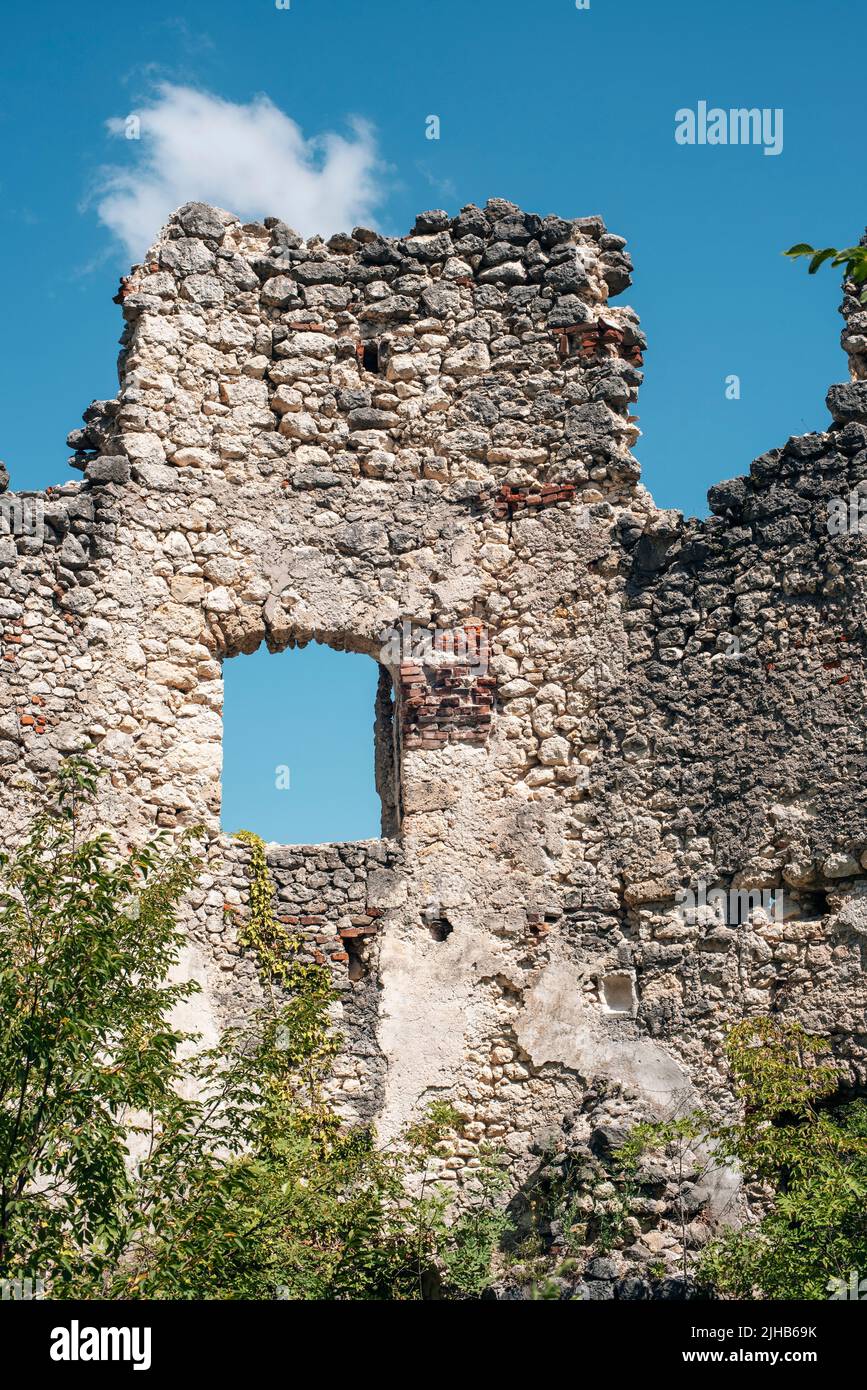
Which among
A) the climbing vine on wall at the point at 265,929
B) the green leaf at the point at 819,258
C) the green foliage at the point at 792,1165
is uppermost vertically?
the green leaf at the point at 819,258

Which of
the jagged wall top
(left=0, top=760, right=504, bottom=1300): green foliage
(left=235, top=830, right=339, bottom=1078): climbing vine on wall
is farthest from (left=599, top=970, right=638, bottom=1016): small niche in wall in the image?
the jagged wall top

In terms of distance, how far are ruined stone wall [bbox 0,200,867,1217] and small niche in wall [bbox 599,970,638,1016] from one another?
0.08ft

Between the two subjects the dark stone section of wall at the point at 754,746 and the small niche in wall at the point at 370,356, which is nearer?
the dark stone section of wall at the point at 754,746

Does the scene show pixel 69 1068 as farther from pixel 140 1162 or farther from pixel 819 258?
pixel 819 258

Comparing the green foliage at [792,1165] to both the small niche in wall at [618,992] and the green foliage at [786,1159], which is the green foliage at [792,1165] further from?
the small niche in wall at [618,992]

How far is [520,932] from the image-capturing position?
33.5 ft

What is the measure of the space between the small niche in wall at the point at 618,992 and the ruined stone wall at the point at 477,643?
0.02 m

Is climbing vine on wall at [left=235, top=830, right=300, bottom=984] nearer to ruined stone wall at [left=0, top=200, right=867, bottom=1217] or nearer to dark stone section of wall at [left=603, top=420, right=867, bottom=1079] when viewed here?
ruined stone wall at [left=0, top=200, right=867, bottom=1217]

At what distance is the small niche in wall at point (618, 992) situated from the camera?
389 inches

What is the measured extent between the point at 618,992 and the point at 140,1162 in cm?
343

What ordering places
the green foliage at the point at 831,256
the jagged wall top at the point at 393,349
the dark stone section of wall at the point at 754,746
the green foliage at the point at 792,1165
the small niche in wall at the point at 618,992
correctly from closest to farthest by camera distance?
the green foliage at the point at 831,256, the green foliage at the point at 792,1165, the dark stone section of wall at the point at 754,746, the small niche in wall at the point at 618,992, the jagged wall top at the point at 393,349

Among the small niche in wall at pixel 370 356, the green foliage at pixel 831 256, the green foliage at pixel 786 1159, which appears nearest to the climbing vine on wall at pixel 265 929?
the green foliage at pixel 786 1159

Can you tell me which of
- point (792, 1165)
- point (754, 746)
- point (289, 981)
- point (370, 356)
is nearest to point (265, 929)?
point (289, 981)

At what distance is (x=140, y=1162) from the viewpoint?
725cm
